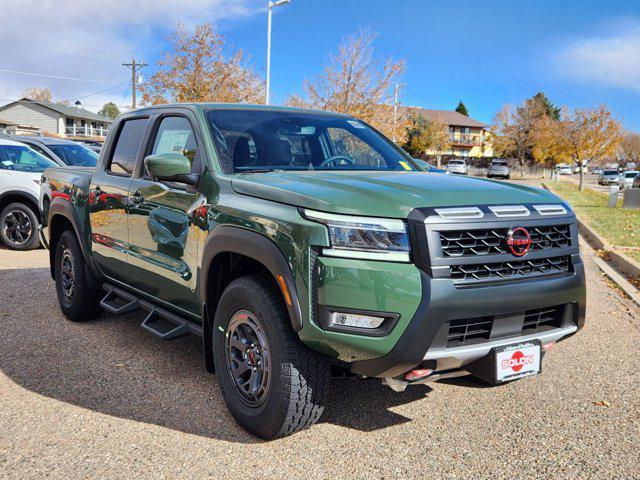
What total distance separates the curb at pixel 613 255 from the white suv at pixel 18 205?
29.9 ft

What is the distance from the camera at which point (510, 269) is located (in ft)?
9.86

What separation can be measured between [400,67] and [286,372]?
2464 cm

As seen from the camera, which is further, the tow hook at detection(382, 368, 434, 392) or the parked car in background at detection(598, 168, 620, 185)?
the parked car in background at detection(598, 168, 620, 185)

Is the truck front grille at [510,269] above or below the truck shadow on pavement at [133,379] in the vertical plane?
above

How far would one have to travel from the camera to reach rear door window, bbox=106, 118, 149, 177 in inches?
184

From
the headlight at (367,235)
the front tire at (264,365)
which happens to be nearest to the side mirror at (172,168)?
the front tire at (264,365)

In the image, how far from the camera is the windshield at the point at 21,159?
9.95 meters

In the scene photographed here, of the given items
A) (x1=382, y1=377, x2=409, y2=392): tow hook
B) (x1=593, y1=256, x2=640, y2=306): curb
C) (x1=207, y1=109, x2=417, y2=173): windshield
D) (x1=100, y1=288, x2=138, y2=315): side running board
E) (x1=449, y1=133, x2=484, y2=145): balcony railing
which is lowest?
(x1=593, y1=256, x2=640, y2=306): curb

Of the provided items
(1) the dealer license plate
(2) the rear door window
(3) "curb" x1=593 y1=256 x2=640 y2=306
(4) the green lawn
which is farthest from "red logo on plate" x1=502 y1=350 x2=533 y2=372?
(4) the green lawn

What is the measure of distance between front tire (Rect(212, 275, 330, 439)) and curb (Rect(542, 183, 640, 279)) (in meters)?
6.67

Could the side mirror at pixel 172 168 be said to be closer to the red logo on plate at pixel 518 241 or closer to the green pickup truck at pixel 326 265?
the green pickup truck at pixel 326 265

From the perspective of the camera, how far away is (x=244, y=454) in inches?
125

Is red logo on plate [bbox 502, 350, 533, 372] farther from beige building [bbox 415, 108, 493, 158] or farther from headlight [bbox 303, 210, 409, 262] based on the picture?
beige building [bbox 415, 108, 493, 158]

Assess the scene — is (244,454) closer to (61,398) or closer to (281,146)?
(61,398)
